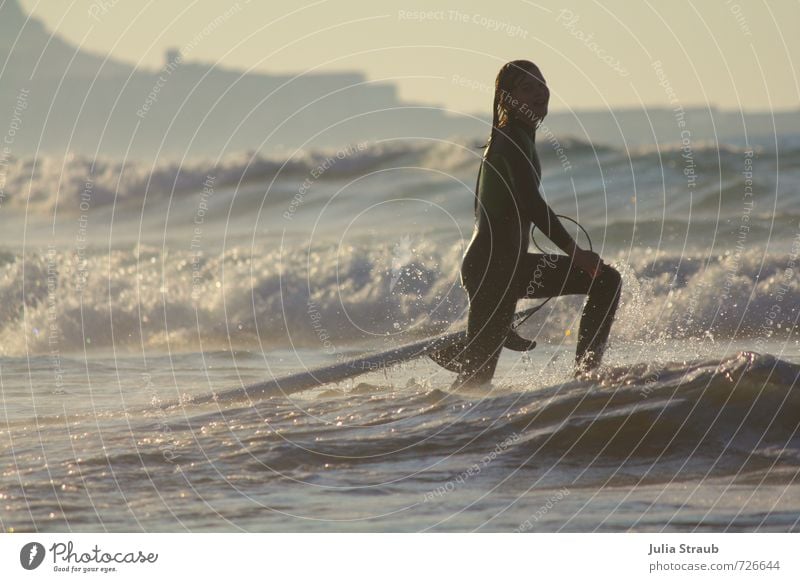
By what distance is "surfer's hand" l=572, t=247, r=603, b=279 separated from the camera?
12070 millimetres

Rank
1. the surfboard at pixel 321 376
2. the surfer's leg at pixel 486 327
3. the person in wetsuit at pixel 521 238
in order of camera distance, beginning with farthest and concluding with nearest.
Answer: the surfboard at pixel 321 376, the surfer's leg at pixel 486 327, the person in wetsuit at pixel 521 238

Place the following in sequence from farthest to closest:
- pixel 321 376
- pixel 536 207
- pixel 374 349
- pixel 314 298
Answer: pixel 314 298 → pixel 374 349 → pixel 321 376 → pixel 536 207

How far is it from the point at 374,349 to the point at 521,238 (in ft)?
17.2

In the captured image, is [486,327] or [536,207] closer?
[536,207]

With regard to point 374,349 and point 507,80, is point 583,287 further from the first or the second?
point 374,349

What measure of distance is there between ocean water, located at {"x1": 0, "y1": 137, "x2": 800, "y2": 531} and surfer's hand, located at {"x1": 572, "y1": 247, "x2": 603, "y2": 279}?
962 mm

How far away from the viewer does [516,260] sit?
12.4 meters

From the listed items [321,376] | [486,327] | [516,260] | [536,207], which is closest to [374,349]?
[321,376]

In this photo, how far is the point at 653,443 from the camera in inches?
464

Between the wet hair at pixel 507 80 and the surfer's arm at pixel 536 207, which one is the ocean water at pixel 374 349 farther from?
the wet hair at pixel 507 80

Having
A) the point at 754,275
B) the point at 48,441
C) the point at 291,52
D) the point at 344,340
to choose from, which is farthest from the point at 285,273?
the point at 48,441

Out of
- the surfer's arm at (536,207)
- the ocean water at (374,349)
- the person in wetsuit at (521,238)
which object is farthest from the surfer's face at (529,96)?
the ocean water at (374,349)

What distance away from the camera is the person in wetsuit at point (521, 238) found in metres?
12.2
